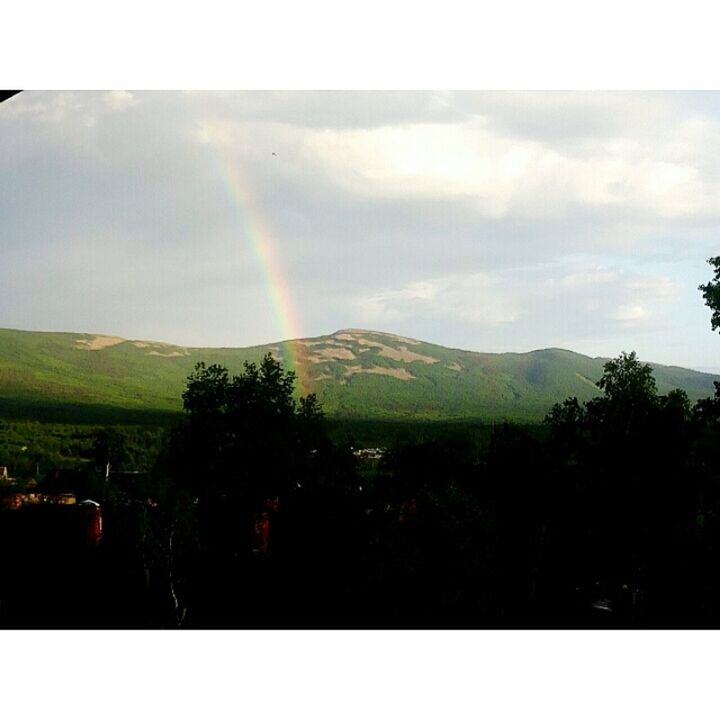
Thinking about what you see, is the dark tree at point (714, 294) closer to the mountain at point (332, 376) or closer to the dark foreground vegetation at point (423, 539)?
the dark foreground vegetation at point (423, 539)

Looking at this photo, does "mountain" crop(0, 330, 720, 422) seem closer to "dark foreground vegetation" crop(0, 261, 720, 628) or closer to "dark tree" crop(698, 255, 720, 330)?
"dark foreground vegetation" crop(0, 261, 720, 628)

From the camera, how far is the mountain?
A: 82.5 ft

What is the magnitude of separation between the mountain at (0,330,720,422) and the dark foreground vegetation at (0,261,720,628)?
1483 cm

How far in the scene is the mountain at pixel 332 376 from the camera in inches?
990

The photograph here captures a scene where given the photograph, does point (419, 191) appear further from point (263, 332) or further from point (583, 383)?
point (583, 383)

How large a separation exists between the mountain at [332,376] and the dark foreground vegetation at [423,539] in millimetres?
14834

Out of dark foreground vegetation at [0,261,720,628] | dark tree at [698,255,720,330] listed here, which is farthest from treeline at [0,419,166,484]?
dark tree at [698,255,720,330]

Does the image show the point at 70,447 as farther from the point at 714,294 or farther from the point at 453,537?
the point at 714,294

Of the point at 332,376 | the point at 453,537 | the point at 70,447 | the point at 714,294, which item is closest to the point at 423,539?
the point at 453,537

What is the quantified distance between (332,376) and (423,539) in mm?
26843

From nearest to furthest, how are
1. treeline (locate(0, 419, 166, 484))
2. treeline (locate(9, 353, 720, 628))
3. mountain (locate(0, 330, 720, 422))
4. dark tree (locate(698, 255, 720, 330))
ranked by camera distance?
treeline (locate(9, 353, 720, 628)) → dark tree (locate(698, 255, 720, 330)) → treeline (locate(0, 419, 166, 484)) → mountain (locate(0, 330, 720, 422))

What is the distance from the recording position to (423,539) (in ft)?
21.0

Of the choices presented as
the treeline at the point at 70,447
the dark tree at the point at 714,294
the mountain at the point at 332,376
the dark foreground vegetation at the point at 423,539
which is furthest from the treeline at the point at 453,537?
the mountain at the point at 332,376
